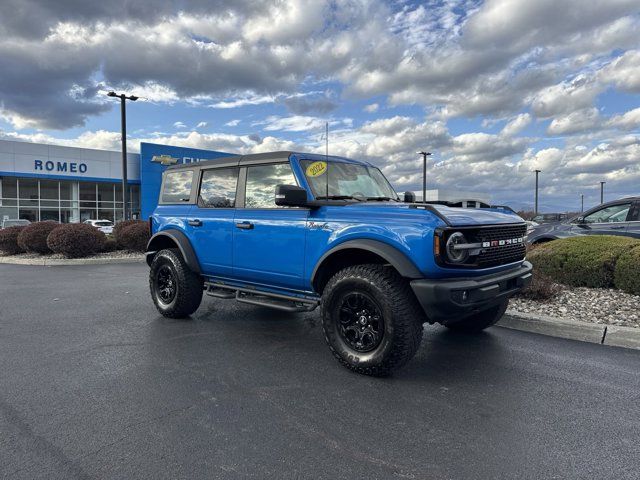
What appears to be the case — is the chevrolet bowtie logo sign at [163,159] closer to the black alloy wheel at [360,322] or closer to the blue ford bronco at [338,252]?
the blue ford bronco at [338,252]

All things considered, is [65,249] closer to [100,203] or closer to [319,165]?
[319,165]

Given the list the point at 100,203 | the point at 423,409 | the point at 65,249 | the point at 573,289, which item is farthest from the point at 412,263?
the point at 100,203

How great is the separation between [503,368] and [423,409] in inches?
49.7

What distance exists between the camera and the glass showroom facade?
3400 cm

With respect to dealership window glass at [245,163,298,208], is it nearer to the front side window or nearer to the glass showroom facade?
the front side window

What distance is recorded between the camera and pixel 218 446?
267 cm

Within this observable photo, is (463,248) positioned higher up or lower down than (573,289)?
higher up

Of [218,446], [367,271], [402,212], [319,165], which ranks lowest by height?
[218,446]

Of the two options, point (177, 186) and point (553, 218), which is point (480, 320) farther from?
point (553, 218)

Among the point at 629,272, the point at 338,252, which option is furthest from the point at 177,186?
the point at 629,272

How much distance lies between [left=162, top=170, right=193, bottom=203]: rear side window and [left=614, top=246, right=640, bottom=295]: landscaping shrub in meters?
6.10

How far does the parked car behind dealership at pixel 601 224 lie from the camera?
8805 millimetres

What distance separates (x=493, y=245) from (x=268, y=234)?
218 cm

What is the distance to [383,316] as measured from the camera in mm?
3666
